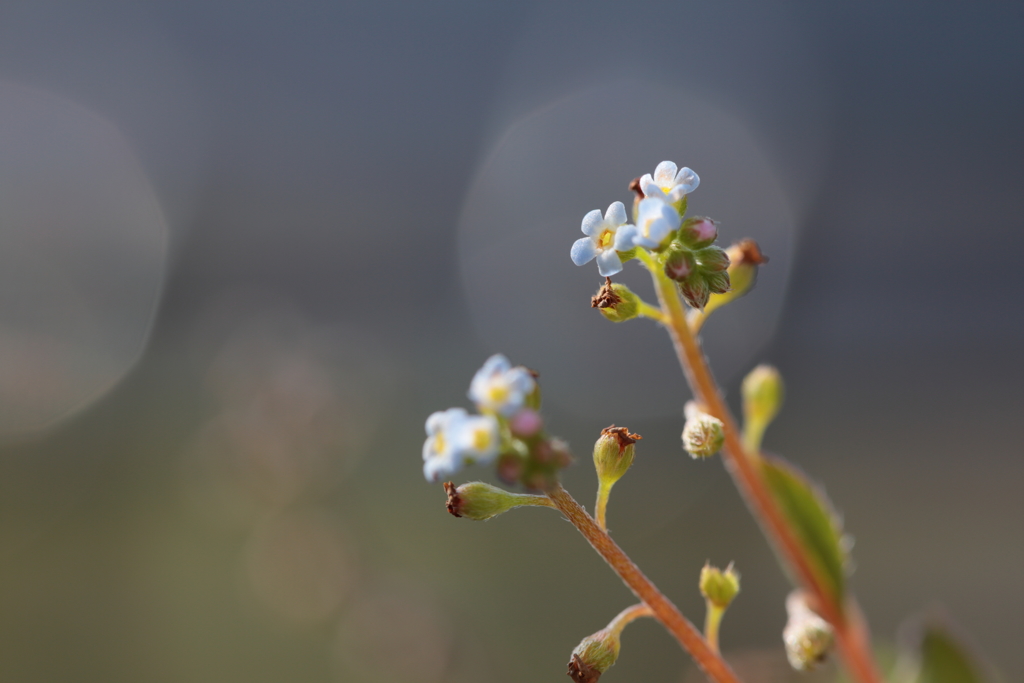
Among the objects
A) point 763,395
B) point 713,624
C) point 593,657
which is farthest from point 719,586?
point 763,395

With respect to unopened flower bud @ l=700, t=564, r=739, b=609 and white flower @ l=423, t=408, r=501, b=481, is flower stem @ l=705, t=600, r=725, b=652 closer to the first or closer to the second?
unopened flower bud @ l=700, t=564, r=739, b=609

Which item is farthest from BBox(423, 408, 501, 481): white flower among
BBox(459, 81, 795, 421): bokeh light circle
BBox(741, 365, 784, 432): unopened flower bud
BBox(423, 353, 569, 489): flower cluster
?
BBox(459, 81, 795, 421): bokeh light circle

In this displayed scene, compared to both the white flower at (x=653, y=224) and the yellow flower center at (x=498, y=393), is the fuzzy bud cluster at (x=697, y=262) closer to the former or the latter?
the white flower at (x=653, y=224)

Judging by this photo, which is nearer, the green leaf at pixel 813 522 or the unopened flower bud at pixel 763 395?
the green leaf at pixel 813 522

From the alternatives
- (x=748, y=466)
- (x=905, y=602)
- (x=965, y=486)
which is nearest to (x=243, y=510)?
(x=748, y=466)

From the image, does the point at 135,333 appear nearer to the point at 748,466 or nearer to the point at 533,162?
the point at 533,162

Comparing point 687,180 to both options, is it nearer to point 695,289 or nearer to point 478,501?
point 695,289

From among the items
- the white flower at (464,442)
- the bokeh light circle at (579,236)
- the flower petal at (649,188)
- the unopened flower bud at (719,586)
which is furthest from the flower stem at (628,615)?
the bokeh light circle at (579,236)
